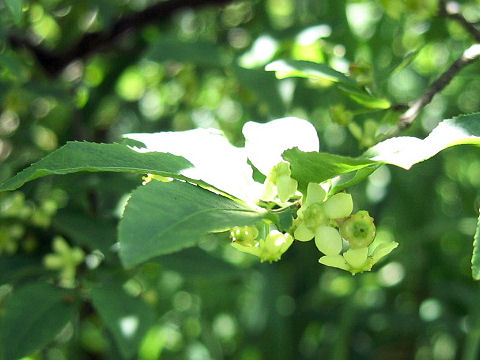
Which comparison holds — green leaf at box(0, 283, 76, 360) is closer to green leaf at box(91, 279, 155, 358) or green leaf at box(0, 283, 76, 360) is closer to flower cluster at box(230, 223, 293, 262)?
green leaf at box(91, 279, 155, 358)

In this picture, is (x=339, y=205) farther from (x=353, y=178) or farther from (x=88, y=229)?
(x=88, y=229)

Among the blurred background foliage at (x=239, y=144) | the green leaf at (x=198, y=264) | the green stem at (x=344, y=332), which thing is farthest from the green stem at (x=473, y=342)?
the green leaf at (x=198, y=264)

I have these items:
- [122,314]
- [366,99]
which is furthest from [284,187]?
[122,314]

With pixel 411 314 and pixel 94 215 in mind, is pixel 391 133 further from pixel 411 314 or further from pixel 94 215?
pixel 411 314

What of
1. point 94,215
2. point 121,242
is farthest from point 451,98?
point 121,242

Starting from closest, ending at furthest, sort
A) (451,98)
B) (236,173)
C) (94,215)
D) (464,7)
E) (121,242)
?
(121,242) → (236,173) → (94,215) → (464,7) → (451,98)

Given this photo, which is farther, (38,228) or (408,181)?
(408,181)

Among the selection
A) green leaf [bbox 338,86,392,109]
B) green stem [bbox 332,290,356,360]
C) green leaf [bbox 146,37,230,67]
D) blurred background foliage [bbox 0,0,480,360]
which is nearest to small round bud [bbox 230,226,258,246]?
green leaf [bbox 338,86,392,109]
